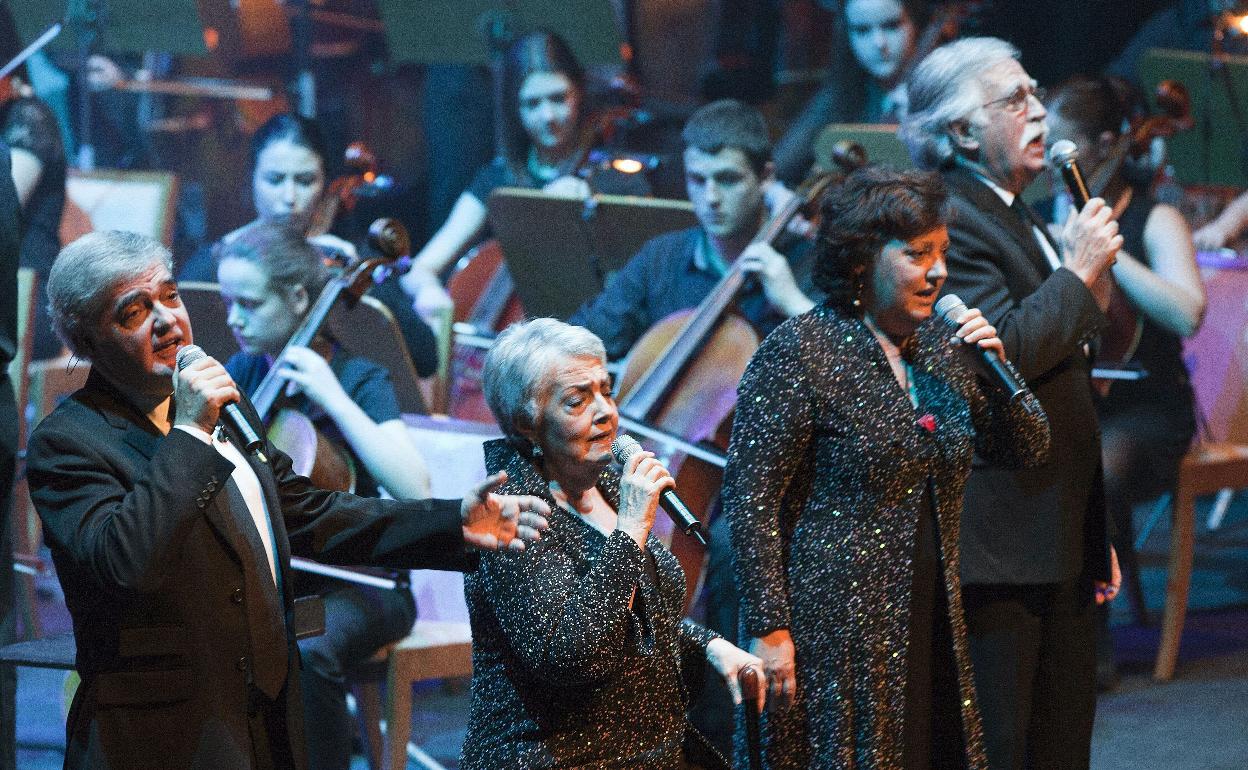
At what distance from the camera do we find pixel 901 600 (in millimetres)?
→ 2350

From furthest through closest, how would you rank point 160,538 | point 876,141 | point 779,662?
point 876,141
point 779,662
point 160,538

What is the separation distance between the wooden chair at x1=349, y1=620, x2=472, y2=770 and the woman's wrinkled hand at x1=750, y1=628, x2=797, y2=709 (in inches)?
35.4

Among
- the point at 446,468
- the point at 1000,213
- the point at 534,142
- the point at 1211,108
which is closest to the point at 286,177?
the point at 534,142

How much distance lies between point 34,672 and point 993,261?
275 centimetres

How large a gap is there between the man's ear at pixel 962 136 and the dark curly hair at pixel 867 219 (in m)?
0.30

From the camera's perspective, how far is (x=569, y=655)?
202 cm

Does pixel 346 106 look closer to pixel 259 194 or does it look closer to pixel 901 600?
pixel 259 194

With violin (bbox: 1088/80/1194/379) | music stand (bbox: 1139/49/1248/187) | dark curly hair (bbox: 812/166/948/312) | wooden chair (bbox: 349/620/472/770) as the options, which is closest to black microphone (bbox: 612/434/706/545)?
dark curly hair (bbox: 812/166/948/312)

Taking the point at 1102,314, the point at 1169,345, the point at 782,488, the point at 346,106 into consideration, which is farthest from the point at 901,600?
the point at 346,106

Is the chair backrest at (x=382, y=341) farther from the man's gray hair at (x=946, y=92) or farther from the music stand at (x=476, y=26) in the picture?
the music stand at (x=476, y=26)

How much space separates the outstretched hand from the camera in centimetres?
200

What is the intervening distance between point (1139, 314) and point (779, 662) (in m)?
1.90

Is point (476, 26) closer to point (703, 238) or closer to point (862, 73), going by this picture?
point (862, 73)

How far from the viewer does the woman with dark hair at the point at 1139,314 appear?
12.1 ft
